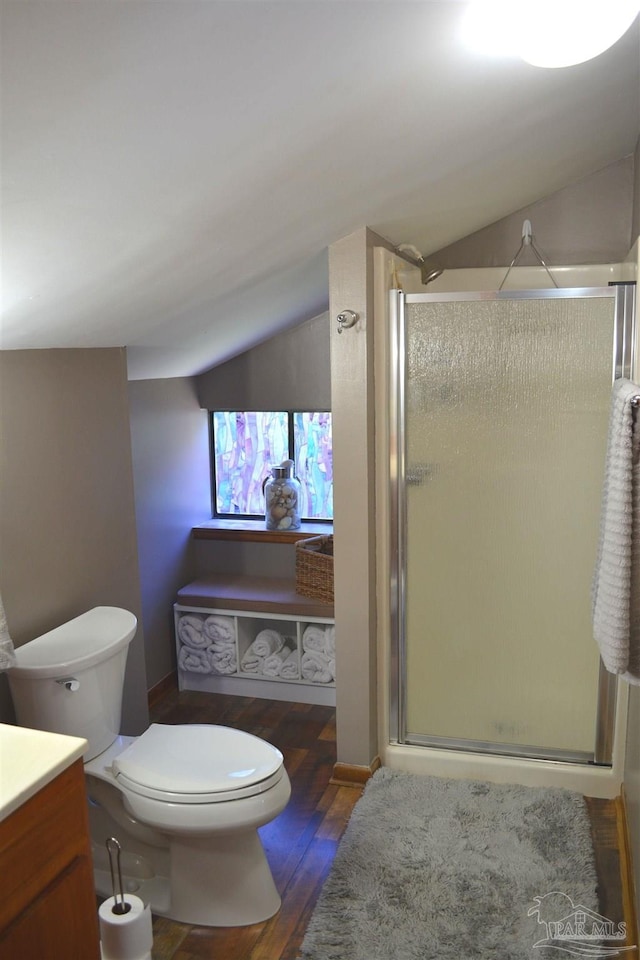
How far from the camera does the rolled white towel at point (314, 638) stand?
3396 mm

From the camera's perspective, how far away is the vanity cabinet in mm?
1300

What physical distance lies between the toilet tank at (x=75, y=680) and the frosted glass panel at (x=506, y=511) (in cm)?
101

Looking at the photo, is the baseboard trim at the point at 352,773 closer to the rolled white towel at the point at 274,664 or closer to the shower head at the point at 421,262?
the rolled white towel at the point at 274,664

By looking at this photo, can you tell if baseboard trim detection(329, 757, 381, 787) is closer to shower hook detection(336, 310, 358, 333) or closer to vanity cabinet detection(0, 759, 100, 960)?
vanity cabinet detection(0, 759, 100, 960)

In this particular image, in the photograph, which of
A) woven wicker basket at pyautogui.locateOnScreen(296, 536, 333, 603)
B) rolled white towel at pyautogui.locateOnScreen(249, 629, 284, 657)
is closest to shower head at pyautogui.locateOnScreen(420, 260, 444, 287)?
woven wicker basket at pyautogui.locateOnScreen(296, 536, 333, 603)

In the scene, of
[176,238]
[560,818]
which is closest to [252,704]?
[560,818]

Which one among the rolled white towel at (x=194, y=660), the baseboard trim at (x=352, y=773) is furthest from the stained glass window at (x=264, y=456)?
the baseboard trim at (x=352, y=773)

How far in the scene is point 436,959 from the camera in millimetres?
1937

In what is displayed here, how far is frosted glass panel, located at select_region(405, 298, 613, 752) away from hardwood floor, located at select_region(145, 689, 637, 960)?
434 mm

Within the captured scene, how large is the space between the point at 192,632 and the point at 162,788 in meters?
1.55

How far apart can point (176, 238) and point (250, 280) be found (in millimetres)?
672

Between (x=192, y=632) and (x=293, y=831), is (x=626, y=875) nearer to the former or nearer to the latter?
(x=293, y=831)

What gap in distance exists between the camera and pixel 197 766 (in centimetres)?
211

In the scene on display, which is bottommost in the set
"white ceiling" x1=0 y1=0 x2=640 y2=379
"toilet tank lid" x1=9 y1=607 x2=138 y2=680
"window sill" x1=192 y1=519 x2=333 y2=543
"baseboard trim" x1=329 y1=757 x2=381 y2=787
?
"baseboard trim" x1=329 y1=757 x2=381 y2=787
